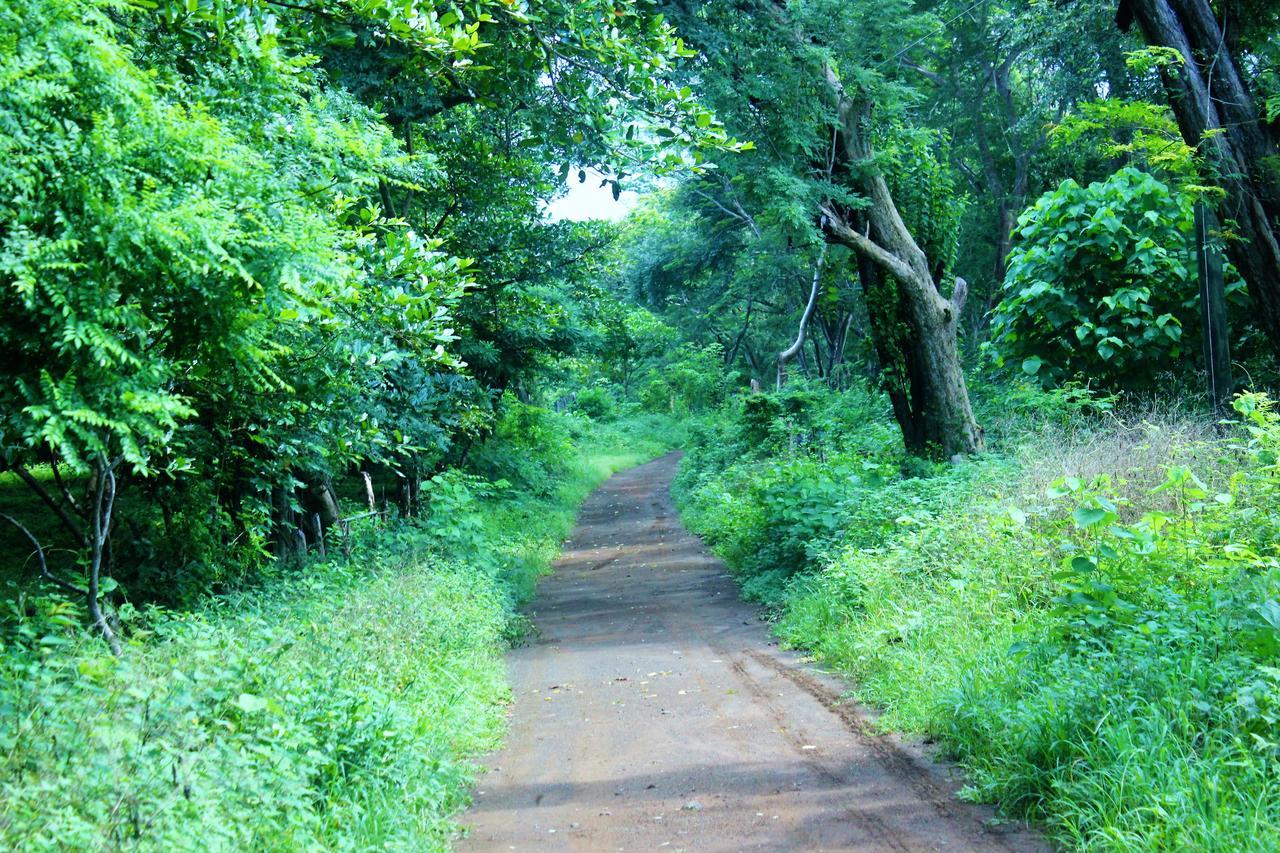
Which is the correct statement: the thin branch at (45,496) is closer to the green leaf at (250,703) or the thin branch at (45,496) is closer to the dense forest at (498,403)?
the dense forest at (498,403)

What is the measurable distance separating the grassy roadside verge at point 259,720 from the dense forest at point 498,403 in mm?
27

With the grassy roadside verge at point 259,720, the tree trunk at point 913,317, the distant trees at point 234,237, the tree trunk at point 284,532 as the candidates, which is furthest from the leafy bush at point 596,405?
the grassy roadside verge at point 259,720

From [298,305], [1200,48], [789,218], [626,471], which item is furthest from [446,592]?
[626,471]

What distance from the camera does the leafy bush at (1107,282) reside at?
11859 millimetres

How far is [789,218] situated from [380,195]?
17.8 ft

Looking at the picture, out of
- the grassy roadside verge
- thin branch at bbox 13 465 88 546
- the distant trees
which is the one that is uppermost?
the distant trees

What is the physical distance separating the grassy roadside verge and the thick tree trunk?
7.91m

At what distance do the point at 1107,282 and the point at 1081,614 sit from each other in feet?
25.3

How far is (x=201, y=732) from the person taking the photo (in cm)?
423

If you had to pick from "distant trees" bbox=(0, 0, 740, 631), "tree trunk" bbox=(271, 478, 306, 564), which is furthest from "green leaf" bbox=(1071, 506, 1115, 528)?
"tree trunk" bbox=(271, 478, 306, 564)

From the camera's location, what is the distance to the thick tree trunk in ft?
29.3

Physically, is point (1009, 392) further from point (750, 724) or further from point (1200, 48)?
point (750, 724)

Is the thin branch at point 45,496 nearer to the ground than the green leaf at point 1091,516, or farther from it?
farther from it

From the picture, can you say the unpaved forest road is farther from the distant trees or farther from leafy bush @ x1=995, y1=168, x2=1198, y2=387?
leafy bush @ x1=995, y1=168, x2=1198, y2=387
